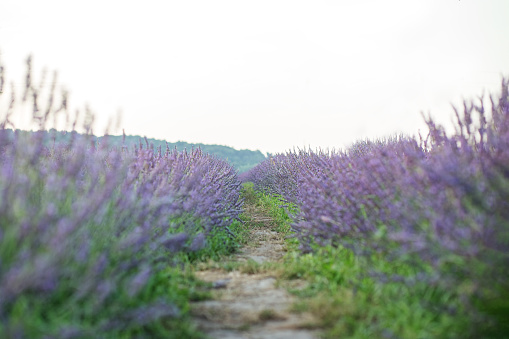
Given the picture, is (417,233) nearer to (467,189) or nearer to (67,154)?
(467,189)

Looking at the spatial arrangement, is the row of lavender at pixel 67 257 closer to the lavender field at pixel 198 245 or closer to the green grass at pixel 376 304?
the lavender field at pixel 198 245

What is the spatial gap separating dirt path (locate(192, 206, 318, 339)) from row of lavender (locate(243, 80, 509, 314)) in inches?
26.1

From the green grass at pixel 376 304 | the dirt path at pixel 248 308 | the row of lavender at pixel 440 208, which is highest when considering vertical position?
the row of lavender at pixel 440 208

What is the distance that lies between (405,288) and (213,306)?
1.27 metres

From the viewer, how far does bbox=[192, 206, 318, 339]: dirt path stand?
275 cm

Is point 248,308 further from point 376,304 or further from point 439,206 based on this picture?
point 439,206

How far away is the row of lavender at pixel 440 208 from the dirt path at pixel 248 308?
0.66 meters

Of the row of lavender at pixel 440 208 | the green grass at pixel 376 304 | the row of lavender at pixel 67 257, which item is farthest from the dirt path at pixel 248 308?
the row of lavender at pixel 440 208

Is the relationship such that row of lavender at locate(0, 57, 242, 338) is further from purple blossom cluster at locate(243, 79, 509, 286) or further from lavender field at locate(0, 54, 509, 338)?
purple blossom cluster at locate(243, 79, 509, 286)

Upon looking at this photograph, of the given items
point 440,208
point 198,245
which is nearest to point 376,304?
point 440,208

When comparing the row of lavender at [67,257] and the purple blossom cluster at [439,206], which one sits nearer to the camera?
the row of lavender at [67,257]

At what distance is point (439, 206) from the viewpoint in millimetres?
2873

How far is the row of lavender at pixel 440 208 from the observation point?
8.27ft

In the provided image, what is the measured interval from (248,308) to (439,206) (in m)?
1.41
